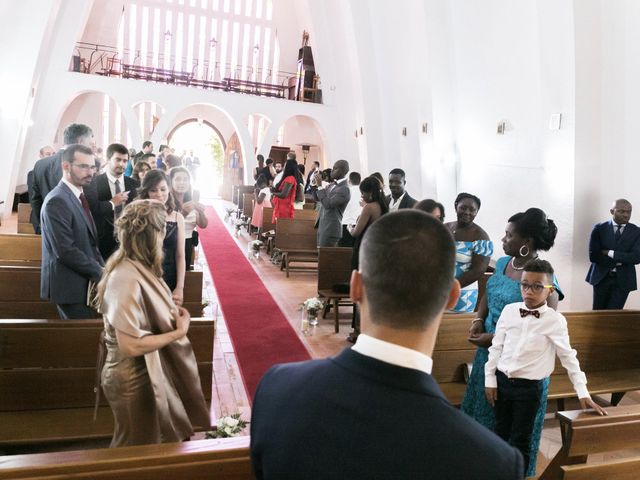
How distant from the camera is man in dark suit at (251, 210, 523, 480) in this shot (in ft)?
2.92

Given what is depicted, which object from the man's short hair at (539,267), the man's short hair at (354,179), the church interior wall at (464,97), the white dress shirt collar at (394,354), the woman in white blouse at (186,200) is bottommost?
the white dress shirt collar at (394,354)

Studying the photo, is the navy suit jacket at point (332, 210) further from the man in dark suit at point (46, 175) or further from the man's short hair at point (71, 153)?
the man's short hair at point (71, 153)

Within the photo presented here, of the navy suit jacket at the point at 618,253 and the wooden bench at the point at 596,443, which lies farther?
the navy suit jacket at the point at 618,253

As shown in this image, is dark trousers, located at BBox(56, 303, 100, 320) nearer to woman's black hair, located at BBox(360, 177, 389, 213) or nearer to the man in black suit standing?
woman's black hair, located at BBox(360, 177, 389, 213)

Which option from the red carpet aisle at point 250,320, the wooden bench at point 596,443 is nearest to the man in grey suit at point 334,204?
the red carpet aisle at point 250,320

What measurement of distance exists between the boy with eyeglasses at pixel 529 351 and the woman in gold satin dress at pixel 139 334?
1633 millimetres

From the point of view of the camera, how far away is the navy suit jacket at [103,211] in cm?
438

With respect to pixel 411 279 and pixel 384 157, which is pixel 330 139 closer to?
pixel 384 157

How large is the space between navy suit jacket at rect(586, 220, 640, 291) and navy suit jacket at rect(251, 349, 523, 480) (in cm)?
542

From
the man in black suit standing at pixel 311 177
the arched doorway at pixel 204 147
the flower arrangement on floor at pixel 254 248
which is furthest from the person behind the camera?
the arched doorway at pixel 204 147

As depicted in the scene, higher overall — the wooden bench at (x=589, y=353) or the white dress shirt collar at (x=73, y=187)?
the white dress shirt collar at (x=73, y=187)

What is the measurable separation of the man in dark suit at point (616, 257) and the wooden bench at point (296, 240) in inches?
172

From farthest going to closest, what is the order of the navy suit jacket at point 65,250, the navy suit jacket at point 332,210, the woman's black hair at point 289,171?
the woman's black hair at point 289,171 < the navy suit jacket at point 332,210 < the navy suit jacket at point 65,250

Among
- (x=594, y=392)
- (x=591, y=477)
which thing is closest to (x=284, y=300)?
(x=594, y=392)
